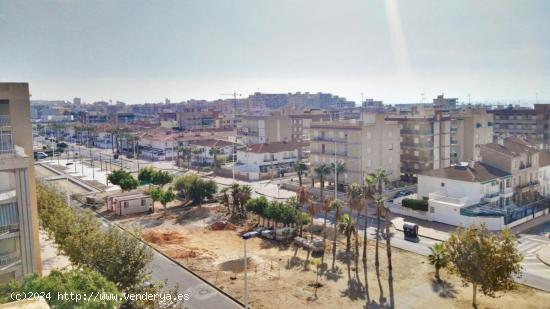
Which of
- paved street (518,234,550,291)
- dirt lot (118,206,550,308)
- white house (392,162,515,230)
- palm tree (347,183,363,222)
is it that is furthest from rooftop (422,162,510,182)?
palm tree (347,183,363,222)

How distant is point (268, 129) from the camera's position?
124 m

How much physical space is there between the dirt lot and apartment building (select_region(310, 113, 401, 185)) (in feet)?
92.3

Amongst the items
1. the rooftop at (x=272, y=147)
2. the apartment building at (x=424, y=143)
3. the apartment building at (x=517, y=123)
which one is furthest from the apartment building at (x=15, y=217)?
the apartment building at (x=517, y=123)

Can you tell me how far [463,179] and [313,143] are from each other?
101 ft

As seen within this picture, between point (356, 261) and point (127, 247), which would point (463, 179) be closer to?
point (356, 261)

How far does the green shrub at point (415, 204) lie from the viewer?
5847cm

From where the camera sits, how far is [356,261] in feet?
130

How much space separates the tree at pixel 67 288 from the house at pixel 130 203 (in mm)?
42155

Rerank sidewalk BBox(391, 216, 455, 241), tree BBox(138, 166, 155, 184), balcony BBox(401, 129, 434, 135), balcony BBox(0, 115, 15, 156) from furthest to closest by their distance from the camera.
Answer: balcony BBox(401, 129, 434, 135)
tree BBox(138, 166, 155, 184)
sidewalk BBox(391, 216, 455, 241)
balcony BBox(0, 115, 15, 156)

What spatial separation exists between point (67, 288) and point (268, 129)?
105 meters

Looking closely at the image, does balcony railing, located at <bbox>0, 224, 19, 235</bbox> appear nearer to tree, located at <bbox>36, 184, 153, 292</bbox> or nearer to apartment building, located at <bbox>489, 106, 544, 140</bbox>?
tree, located at <bbox>36, 184, 153, 292</bbox>

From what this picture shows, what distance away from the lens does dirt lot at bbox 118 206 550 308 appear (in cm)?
3275

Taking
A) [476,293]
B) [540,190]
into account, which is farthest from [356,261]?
[540,190]

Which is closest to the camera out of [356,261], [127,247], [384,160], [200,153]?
[127,247]
